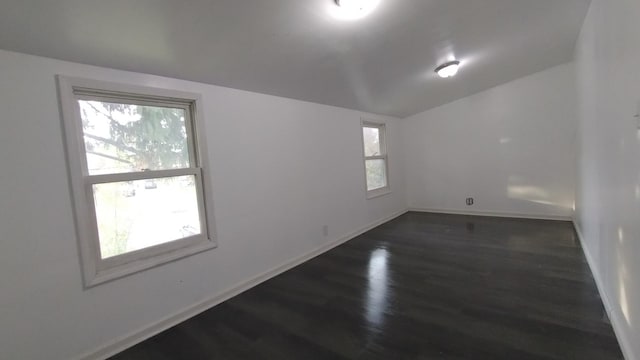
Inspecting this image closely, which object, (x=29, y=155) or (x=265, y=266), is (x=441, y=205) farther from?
(x=29, y=155)

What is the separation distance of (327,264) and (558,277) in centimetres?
222

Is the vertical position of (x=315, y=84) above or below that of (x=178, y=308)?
above

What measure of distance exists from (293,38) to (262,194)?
61.7 inches

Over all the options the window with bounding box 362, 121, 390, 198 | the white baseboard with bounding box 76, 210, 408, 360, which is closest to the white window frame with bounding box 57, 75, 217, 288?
the white baseboard with bounding box 76, 210, 408, 360

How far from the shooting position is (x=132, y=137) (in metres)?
2.14

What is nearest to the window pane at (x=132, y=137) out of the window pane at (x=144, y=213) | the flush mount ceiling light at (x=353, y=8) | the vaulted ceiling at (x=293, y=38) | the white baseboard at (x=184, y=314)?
the window pane at (x=144, y=213)

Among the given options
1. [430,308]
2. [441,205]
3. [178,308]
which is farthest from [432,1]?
[441,205]

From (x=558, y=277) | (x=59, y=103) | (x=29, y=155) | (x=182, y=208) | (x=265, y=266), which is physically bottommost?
(x=558, y=277)

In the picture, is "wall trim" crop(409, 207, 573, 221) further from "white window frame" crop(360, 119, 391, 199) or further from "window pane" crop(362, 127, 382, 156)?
"window pane" crop(362, 127, 382, 156)

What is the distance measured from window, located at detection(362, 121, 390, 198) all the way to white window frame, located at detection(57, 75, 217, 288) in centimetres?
290

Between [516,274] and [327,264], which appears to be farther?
[327,264]

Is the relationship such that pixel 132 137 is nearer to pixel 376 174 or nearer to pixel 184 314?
pixel 184 314

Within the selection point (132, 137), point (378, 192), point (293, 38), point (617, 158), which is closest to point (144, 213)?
point (132, 137)

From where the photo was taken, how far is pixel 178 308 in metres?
2.27
